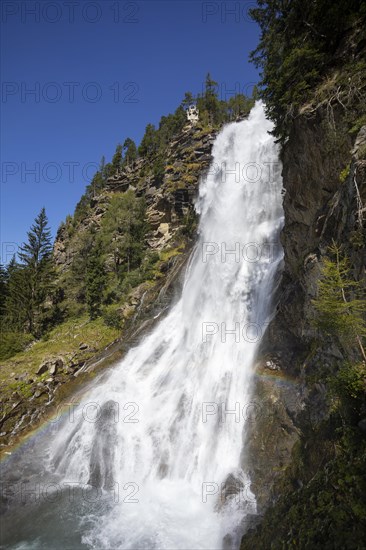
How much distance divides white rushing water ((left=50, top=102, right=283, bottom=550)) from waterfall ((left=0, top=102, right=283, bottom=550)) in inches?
2.0

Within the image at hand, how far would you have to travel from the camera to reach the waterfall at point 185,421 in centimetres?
1191

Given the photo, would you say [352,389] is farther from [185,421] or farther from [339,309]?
[185,421]

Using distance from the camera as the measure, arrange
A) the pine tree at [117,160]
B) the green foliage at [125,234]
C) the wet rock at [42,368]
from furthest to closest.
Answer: the pine tree at [117,160] < the green foliage at [125,234] < the wet rock at [42,368]

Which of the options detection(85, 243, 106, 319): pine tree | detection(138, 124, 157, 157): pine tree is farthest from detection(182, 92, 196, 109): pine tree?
detection(85, 243, 106, 319): pine tree

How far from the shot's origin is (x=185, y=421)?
1611 cm

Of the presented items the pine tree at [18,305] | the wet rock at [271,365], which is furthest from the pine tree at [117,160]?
the wet rock at [271,365]

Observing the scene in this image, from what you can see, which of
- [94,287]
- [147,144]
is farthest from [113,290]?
[147,144]

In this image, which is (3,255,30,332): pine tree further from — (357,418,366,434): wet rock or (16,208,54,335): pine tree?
(357,418,366,434): wet rock

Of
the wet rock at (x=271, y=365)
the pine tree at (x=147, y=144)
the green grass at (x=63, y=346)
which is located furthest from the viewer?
the pine tree at (x=147, y=144)

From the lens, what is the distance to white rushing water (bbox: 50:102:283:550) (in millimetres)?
11930

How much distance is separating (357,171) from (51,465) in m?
18.9

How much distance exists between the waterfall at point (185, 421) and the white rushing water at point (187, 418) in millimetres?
50

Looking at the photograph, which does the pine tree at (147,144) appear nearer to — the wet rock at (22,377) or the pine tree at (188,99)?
the pine tree at (188,99)

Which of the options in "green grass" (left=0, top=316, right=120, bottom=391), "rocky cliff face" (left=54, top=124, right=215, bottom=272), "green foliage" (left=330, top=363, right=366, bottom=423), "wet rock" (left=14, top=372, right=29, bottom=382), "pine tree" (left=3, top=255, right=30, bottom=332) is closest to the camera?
"green foliage" (left=330, top=363, right=366, bottom=423)
